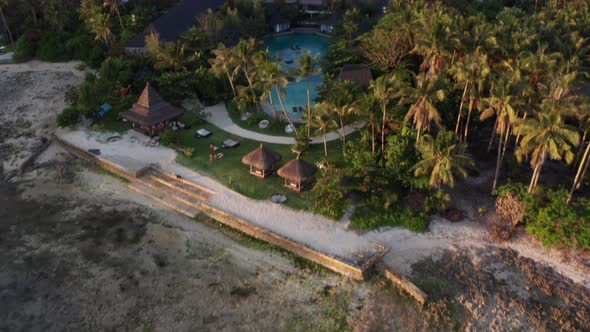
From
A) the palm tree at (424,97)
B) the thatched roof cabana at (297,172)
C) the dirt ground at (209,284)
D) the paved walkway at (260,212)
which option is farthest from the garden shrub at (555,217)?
the thatched roof cabana at (297,172)

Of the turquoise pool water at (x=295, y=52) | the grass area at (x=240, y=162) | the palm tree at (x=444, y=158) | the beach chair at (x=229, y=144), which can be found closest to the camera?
the palm tree at (x=444, y=158)

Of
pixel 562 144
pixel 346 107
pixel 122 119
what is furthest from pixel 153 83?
pixel 562 144

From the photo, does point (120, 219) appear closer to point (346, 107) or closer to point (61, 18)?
point (346, 107)

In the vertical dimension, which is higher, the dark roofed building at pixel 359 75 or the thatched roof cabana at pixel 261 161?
the dark roofed building at pixel 359 75

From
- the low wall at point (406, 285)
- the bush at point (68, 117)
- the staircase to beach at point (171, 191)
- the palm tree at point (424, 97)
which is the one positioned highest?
the palm tree at point (424, 97)

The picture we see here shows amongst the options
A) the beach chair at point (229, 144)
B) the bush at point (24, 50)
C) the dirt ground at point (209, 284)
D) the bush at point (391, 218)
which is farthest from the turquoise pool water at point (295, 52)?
the bush at point (24, 50)

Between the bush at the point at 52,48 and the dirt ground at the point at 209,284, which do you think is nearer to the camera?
the dirt ground at the point at 209,284

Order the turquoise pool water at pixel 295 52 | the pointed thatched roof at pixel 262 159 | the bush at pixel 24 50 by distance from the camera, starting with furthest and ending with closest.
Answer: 1. the bush at pixel 24 50
2. the turquoise pool water at pixel 295 52
3. the pointed thatched roof at pixel 262 159

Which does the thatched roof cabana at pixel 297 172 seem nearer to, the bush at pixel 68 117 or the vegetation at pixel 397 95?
the vegetation at pixel 397 95

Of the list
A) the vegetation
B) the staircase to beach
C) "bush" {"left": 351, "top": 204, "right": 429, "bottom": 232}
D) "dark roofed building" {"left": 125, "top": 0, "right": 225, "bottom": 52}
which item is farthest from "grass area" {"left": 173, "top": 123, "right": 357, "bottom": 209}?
"dark roofed building" {"left": 125, "top": 0, "right": 225, "bottom": 52}
